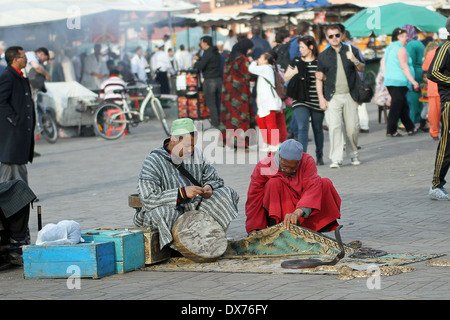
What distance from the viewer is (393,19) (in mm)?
19297

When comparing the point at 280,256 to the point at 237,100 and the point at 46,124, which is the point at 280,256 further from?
the point at 46,124

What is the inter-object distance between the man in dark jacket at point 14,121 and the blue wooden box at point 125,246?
10.1 feet

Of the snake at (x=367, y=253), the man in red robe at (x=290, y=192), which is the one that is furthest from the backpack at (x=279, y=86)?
the snake at (x=367, y=253)

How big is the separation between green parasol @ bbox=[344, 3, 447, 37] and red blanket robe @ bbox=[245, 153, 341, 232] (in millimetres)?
12749

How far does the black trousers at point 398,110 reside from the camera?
14070 mm

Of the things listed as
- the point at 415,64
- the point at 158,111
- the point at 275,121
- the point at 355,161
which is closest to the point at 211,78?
the point at 158,111

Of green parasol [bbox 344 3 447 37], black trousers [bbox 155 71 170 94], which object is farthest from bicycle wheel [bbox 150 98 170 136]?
black trousers [bbox 155 71 170 94]

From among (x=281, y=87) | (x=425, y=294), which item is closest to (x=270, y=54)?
(x=281, y=87)

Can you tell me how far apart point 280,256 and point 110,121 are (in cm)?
1084

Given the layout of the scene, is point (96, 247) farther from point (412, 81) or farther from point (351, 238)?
point (412, 81)

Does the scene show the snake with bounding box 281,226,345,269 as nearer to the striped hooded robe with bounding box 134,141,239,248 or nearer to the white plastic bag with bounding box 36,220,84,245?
the striped hooded robe with bounding box 134,141,239,248

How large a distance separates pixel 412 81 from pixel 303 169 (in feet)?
24.7

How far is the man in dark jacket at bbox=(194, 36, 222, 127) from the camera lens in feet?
51.1
